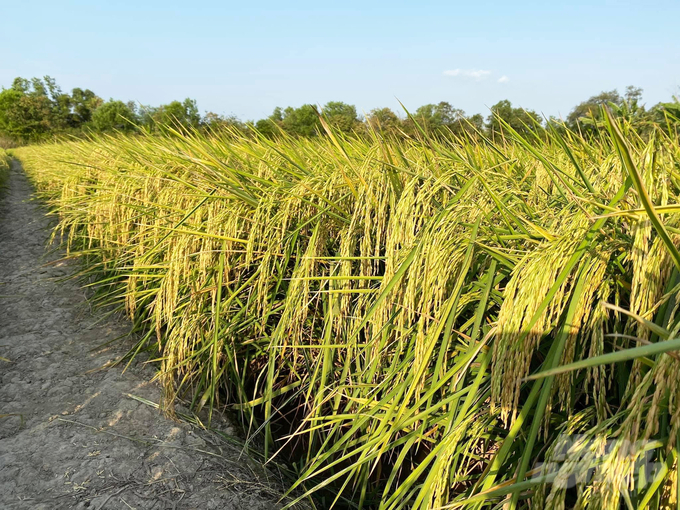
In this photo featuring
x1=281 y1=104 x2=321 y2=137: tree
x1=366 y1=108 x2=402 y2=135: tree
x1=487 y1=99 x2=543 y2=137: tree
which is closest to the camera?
x1=487 y1=99 x2=543 y2=137: tree

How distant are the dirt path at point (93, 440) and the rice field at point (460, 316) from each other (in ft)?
0.66

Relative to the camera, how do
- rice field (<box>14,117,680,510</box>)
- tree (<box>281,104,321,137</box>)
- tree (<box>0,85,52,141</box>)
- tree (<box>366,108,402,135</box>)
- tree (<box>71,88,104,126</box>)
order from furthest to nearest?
tree (<box>71,88,104,126</box>) < tree (<box>0,85,52,141</box>) < tree (<box>281,104,321,137</box>) < tree (<box>366,108,402,135</box>) < rice field (<box>14,117,680,510</box>)

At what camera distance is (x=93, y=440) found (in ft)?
6.73

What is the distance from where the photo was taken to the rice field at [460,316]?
0.86 metres

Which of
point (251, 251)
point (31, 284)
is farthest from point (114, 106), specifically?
point (251, 251)

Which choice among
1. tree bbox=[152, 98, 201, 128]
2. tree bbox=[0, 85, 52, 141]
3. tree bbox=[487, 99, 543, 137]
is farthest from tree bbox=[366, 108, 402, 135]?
tree bbox=[0, 85, 52, 141]

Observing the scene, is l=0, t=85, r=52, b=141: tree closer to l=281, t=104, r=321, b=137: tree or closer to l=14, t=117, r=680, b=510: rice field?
l=281, t=104, r=321, b=137: tree

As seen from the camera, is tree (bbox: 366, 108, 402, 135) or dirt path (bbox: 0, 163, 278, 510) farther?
tree (bbox: 366, 108, 402, 135)

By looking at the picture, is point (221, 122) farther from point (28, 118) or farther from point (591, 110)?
point (28, 118)

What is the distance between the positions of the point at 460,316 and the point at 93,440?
1723mm

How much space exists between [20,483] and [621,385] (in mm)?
2152

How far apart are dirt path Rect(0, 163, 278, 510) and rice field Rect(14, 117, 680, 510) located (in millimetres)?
202

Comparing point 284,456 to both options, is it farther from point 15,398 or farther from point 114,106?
point 114,106

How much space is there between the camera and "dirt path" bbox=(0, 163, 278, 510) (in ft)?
5.81
